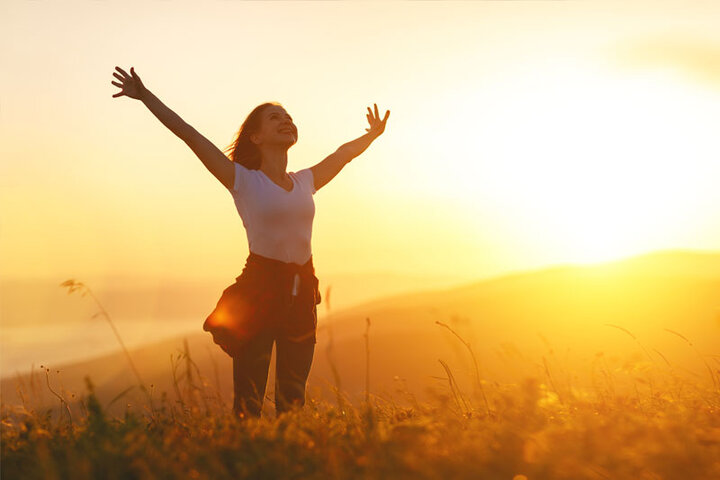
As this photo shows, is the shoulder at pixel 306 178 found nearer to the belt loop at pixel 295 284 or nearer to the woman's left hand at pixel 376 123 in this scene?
the belt loop at pixel 295 284

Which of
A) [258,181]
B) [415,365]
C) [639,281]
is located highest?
[258,181]

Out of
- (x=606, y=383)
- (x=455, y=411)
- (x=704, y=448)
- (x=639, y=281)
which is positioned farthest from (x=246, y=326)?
(x=639, y=281)

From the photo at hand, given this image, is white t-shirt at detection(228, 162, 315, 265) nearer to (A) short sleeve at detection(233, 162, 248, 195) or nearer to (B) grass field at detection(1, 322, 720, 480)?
(A) short sleeve at detection(233, 162, 248, 195)

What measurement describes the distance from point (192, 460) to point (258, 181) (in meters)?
2.55

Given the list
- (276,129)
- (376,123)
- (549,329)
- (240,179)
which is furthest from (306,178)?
(549,329)

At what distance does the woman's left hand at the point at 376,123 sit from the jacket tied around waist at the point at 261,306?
224 centimetres

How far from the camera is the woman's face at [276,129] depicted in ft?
20.0

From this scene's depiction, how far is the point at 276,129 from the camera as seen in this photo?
240 inches

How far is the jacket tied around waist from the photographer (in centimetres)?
561

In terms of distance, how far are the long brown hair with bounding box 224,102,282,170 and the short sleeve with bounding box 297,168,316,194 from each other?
37 cm

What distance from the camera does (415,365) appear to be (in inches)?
2648

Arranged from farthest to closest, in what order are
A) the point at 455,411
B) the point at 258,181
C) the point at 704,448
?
1. the point at 258,181
2. the point at 455,411
3. the point at 704,448

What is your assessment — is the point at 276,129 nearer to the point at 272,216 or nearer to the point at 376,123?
the point at 272,216

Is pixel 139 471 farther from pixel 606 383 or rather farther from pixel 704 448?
pixel 606 383
